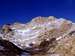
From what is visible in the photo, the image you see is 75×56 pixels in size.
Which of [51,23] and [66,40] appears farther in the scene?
[51,23]

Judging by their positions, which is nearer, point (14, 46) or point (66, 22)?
point (14, 46)

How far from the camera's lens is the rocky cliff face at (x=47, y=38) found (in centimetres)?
213

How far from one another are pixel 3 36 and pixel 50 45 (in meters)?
0.39

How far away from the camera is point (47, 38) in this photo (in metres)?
2.14

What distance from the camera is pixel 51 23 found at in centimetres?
229

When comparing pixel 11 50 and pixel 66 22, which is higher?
Answer: pixel 66 22

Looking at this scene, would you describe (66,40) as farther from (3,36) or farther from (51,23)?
(3,36)

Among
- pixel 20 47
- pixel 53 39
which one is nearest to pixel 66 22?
pixel 53 39

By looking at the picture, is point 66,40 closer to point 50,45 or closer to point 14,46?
point 50,45

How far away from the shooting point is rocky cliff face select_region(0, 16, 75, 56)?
213cm

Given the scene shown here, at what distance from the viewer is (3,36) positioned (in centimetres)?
222

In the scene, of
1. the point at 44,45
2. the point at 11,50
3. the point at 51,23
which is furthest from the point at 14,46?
the point at 51,23

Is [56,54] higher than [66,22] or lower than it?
lower

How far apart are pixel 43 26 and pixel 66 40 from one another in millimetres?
231
